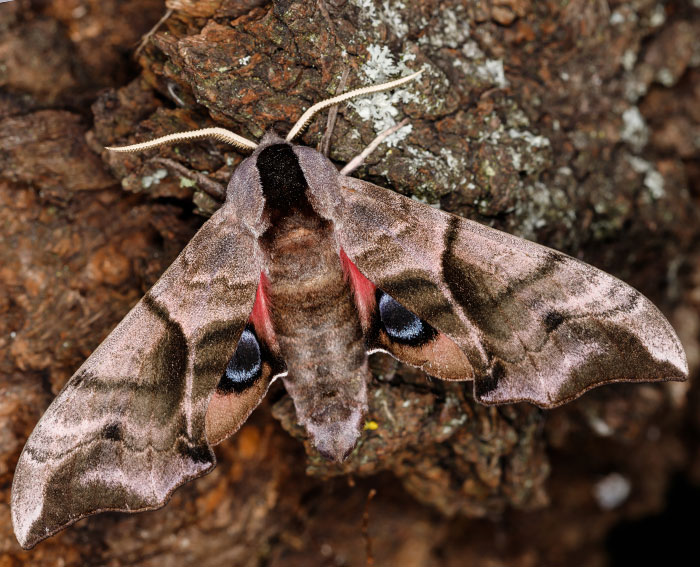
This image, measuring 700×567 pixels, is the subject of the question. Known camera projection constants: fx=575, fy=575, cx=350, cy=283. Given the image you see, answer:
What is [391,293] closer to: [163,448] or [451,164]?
[451,164]

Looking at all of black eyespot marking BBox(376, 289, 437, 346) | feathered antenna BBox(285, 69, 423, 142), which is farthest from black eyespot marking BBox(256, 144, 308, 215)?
black eyespot marking BBox(376, 289, 437, 346)

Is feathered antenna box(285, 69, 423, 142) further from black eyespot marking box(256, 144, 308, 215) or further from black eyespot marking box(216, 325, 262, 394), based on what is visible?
black eyespot marking box(216, 325, 262, 394)

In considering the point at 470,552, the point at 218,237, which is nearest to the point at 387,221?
the point at 218,237

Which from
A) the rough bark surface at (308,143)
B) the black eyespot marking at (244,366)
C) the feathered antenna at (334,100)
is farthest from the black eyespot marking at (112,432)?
the feathered antenna at (334,100)

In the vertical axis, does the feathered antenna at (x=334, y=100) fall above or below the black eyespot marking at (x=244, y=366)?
above

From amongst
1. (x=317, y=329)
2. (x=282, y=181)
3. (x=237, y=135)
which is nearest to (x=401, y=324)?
(x=317, y=329)

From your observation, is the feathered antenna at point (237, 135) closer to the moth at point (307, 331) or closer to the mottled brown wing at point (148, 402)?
the moth at point (307, 331)

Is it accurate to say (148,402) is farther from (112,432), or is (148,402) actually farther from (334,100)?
(334,100)
